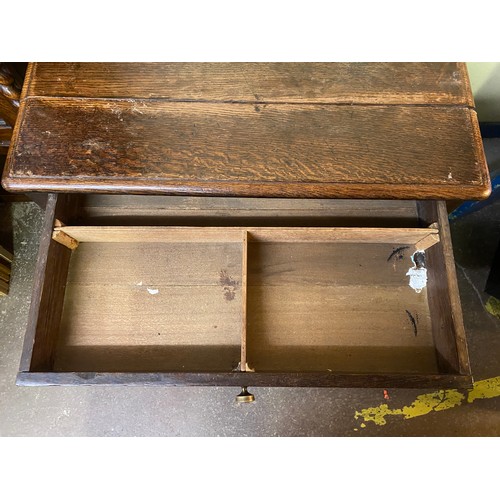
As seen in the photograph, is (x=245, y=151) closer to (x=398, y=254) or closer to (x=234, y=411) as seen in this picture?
(x=398, y=254)

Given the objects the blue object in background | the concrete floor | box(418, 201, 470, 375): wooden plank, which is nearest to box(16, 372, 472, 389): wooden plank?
box(418, 201, 470, 375): wooden plank

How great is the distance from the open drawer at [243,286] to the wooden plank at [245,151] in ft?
0.39

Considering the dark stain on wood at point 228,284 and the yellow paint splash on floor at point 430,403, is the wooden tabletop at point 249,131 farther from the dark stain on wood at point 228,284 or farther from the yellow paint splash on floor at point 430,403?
the yellow paint splash on floor at point 430,403

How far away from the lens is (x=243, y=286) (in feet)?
3.22

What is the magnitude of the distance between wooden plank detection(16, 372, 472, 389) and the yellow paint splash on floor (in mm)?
572

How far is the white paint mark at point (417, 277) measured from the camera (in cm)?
107

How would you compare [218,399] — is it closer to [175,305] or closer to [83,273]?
[175,305]

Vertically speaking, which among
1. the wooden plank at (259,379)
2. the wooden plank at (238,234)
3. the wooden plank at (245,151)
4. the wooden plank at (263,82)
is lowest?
the wooden plank at (259,379)

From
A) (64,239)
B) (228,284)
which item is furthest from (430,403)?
(64,239)

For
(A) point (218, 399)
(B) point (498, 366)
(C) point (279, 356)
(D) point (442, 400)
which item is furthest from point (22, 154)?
(B) point (498, 366)

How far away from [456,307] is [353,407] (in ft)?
→ 2.06

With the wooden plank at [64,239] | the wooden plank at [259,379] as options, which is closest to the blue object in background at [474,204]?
the wooden plank at [259,379]

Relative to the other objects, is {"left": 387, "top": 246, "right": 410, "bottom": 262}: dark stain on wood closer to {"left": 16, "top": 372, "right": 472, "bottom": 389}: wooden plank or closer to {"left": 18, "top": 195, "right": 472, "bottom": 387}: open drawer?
{"left": 18, "top": 195, "right": 472, "bottom": 387}: open drawer

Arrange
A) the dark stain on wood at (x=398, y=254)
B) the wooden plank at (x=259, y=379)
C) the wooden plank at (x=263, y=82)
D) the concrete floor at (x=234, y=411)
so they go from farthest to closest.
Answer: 1. the concrete floor at (x=234, y=411)
2. the dark stain on wood at (x=398, y=254)
3. the wooden plank at (x=263, y=82)
4. the wooden plank at (x=259, y=379)
